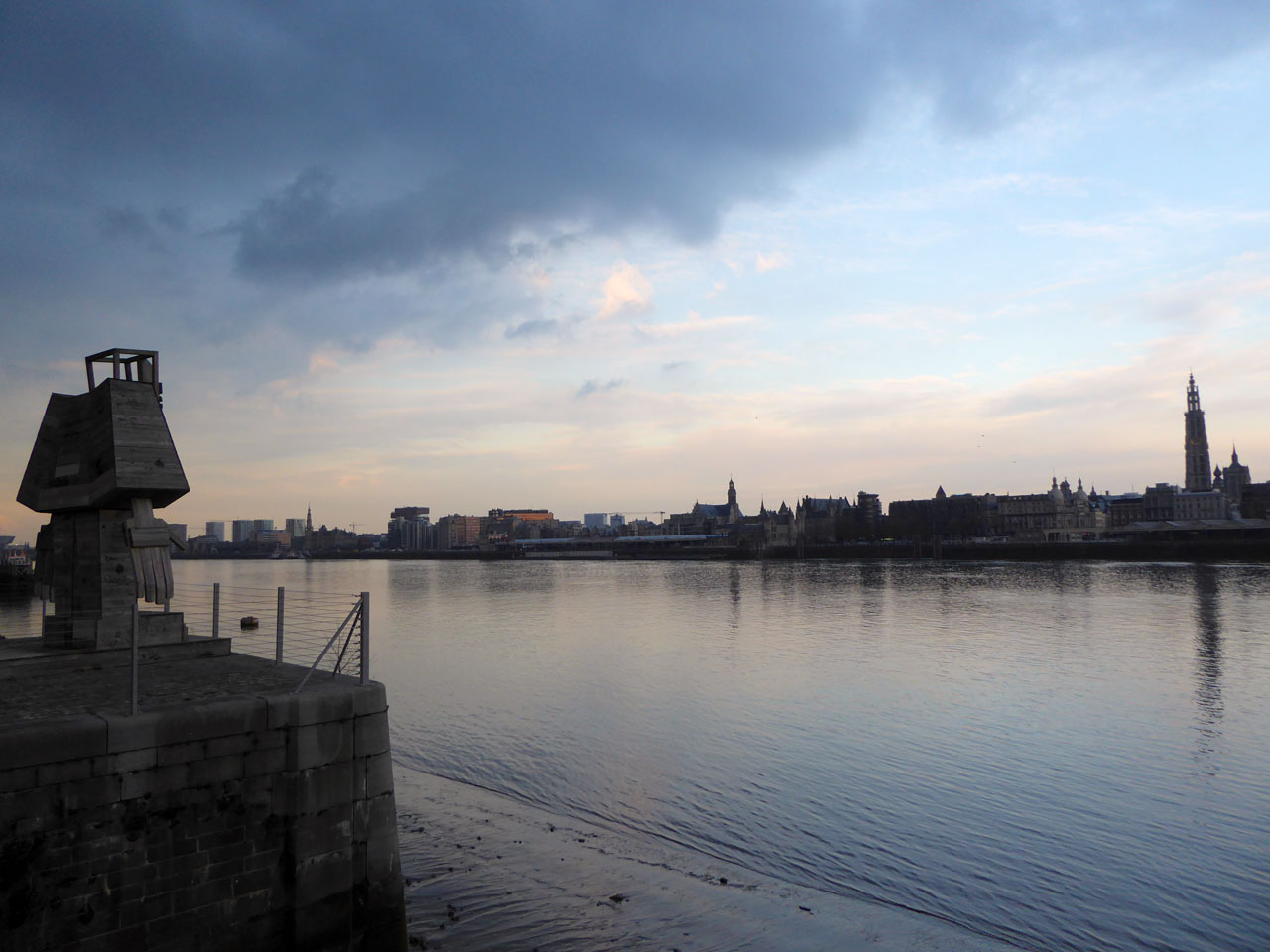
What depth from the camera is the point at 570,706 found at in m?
27.3

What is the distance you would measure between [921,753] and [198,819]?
18118 millimetres

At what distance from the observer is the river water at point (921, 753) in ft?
44.1

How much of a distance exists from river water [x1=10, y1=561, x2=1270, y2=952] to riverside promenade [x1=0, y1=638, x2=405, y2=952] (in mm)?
7857

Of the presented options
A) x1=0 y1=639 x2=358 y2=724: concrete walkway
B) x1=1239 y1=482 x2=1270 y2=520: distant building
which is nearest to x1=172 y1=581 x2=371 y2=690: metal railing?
x1=0 y1=639 x2=358 y2=724: concrete walkway

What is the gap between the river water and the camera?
13.4 metres

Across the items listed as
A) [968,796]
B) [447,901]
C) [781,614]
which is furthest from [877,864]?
[781,614]

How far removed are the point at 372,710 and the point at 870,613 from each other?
174 feet

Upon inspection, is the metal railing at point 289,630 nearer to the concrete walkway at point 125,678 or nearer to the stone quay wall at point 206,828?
the concrete walkway at point 125,678

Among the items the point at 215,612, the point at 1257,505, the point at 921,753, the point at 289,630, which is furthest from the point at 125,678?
the point at 1257,505

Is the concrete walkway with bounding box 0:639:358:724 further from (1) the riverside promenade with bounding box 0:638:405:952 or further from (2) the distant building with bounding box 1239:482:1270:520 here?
(2) the distant building with bounding box 1239:482:1270:520

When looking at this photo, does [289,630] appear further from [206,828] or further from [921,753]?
[206,828]

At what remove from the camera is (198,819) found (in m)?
8.39

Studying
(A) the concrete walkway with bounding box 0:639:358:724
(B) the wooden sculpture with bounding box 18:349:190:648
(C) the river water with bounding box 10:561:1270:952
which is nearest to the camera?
(A) the concrete walkway with bounding box 0:639:358:724

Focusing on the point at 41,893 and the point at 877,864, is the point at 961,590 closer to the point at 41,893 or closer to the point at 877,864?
the point at 877,864
